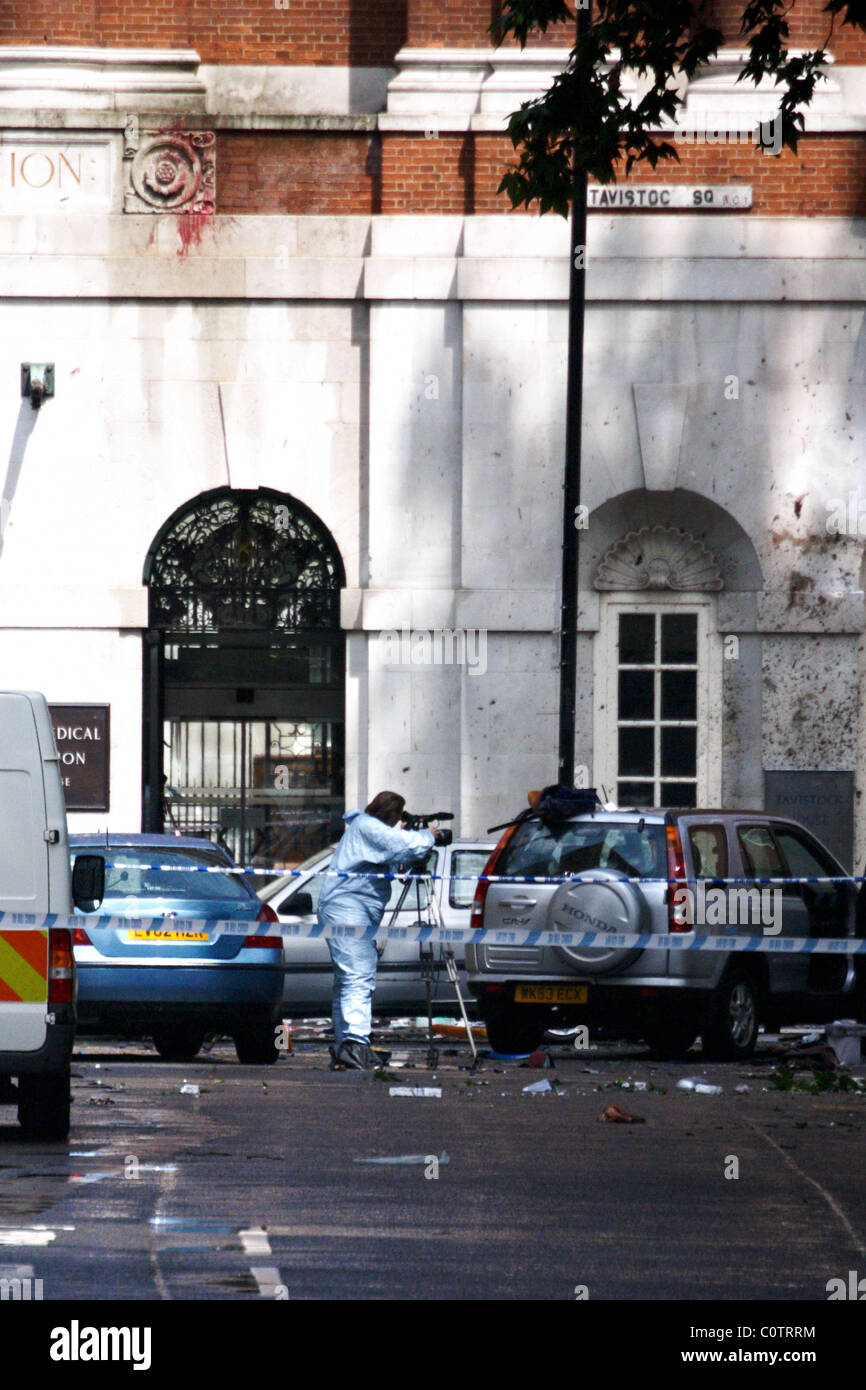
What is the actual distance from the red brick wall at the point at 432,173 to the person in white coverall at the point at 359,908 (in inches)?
372

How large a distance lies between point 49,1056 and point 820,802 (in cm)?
1340

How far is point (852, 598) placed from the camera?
22.7 meters

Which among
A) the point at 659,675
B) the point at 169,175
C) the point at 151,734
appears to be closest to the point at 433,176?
the point at 169,175

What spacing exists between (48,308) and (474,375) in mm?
4224

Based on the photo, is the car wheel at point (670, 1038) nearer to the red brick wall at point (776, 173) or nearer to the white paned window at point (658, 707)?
the white paned window at point (658, 707)

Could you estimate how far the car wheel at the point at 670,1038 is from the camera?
15055mm

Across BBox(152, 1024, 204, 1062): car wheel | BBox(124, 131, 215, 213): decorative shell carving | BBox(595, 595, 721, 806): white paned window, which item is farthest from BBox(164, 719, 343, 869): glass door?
BBox(152, 1024, 204, 1062): car wheel

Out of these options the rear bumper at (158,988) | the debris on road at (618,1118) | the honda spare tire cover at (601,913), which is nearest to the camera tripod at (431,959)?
the honda spare tire cover at (601,913)

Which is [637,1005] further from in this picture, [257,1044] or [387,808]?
[257,1044]

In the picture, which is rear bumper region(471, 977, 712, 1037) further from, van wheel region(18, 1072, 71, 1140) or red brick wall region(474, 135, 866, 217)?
red brick wall region(474, 135, 866, 217)

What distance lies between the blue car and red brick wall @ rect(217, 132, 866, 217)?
32.0 ft

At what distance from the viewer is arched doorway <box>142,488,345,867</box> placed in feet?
76.7

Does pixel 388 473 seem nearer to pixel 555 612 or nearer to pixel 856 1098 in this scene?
pixel 555 612
